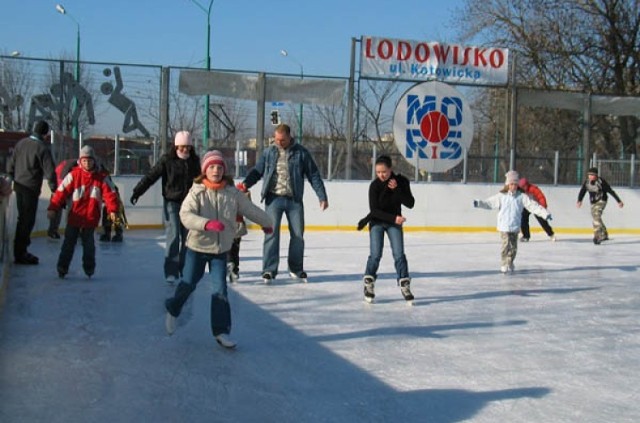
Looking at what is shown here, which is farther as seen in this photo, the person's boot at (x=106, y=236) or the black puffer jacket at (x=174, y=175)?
the person's boot at (x=106, y=236)

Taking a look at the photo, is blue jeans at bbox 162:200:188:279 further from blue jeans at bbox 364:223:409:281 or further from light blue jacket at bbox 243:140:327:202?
blue jeans at bbox 364:223:409:281

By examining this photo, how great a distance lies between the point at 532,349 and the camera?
5191 mm

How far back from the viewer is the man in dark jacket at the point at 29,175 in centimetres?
809

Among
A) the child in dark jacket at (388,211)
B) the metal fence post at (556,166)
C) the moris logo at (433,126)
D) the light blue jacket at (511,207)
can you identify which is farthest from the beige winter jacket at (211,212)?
the metal fence post at (556,166)

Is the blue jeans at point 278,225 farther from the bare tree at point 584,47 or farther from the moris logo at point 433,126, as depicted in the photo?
the bare tree at point 584,47

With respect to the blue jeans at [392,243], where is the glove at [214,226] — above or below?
above

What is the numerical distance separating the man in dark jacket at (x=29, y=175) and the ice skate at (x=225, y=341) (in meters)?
3.93

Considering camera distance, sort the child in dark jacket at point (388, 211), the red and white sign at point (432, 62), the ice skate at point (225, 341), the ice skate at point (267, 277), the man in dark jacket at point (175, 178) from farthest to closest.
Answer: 1. the red and white sign at point (432, 62)
2. the ice skate at point (267, 277)
3. the man in dark jacket at point (175, 178)
4. the child in dark jacket at point (388, 211)
5. the ice skate at point (225, 341)

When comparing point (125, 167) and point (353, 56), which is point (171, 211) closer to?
point (125, 167)

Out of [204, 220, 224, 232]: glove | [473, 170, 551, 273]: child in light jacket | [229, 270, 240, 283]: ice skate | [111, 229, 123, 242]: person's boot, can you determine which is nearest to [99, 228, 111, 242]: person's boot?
[111, 229, 123, 242]: person's boot

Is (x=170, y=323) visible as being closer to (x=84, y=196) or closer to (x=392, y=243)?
(x=392, y=243)

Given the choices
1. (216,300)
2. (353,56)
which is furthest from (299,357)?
(353,56)

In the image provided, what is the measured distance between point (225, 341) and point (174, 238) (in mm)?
2468

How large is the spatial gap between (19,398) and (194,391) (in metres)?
0.84
